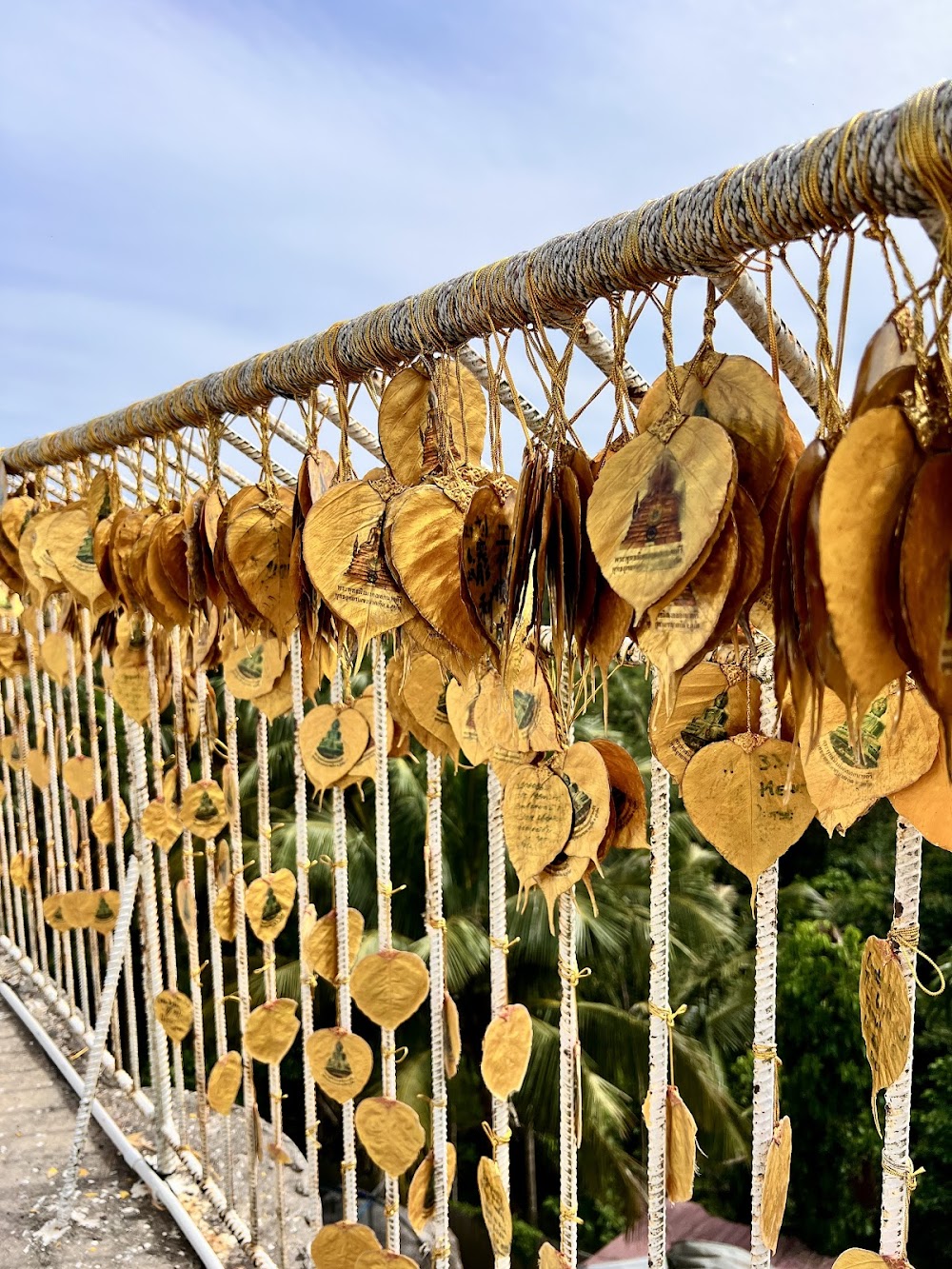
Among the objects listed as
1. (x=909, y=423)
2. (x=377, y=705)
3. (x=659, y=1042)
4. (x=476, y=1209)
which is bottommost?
(x=476, y=1209)

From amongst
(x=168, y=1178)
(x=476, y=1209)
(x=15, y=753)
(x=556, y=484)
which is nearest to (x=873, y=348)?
(x=556, y=484)

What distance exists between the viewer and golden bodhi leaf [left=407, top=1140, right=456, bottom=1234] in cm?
118

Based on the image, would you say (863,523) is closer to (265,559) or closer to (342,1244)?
(265,559)

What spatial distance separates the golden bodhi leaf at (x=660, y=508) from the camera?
19.9 inches

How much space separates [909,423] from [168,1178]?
179 centimetres

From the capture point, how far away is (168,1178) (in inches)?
69.9

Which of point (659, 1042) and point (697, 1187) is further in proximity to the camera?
point (697, 1187)

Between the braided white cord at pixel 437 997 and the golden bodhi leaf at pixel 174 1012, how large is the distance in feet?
2.30

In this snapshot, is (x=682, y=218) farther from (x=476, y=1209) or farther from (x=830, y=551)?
(x=476, y=1209)

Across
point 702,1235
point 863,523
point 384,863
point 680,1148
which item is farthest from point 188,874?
point 702,1235

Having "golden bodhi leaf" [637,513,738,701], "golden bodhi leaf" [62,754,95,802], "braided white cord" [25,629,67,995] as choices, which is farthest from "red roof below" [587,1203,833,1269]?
"golden bodhi leaf" [637,513,738,701]

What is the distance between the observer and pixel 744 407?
54 centimetres

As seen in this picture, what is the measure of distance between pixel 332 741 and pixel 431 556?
546 mm

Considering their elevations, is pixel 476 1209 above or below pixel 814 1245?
above
